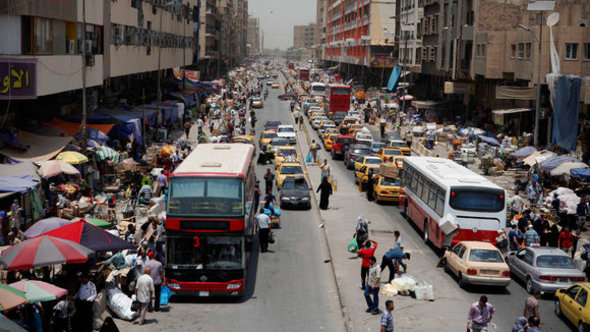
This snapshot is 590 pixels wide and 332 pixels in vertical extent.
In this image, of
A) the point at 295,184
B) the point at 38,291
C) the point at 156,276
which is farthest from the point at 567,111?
the point at 38,291

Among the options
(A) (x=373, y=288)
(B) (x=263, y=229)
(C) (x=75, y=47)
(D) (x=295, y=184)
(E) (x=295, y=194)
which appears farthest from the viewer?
(C) (x=75, y=47)

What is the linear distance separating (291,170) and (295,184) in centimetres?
373

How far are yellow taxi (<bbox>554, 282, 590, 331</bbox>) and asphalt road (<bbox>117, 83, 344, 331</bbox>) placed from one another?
561 cm

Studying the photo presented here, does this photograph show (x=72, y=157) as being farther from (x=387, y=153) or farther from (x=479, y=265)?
(x=387, y=153)

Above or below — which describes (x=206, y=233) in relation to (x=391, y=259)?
above

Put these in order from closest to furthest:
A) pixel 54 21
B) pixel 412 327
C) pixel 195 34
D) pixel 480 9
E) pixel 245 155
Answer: pixel 412 327
pixel 245 155
pixel 54 21
pixel 480 9
pixel 195 34

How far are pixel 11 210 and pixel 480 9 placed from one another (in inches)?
1812

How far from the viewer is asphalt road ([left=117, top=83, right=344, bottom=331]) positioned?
16266mm

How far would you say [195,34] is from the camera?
285 ft

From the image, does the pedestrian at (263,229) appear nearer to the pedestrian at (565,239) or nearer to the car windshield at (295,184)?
the car windshield at (295,184)

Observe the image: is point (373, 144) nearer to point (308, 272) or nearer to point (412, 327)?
point (308, 272)

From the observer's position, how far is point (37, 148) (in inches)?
1058

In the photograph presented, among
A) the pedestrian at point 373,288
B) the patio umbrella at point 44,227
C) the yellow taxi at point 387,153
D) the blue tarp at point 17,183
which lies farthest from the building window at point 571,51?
the patio umbrella at point 44,227

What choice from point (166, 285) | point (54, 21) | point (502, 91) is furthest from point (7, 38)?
point (502, 91)
